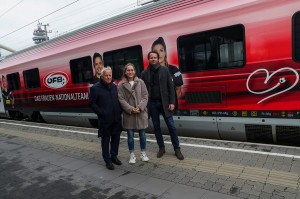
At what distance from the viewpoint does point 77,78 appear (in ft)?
28.2

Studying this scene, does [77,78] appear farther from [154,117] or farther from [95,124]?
[154,117]

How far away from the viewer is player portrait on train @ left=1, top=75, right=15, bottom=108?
40.6 ft

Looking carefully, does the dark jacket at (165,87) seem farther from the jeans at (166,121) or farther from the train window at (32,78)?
the train window at (32,78)

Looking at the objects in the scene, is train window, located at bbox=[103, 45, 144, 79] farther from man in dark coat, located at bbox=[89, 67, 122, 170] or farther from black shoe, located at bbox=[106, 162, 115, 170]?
black shoe, located at bbox=[106, 162, 115, 170]

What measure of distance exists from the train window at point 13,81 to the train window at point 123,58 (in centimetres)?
577

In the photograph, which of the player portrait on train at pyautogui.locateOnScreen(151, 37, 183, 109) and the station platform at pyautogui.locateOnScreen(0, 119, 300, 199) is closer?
the station platform at pyautogui.locateOnScreen(0, 119, 300, 199)

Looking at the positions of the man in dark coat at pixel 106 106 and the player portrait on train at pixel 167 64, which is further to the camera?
the player portrait on train at pixel 167 64

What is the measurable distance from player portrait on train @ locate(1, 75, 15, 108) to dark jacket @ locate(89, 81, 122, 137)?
9.33 m

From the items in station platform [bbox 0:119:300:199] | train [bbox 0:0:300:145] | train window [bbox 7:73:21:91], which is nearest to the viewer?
station platform [bbox 0:119:300:199]

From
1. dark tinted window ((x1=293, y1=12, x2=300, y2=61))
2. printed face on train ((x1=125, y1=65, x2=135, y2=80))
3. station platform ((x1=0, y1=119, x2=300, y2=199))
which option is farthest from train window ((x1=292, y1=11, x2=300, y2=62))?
printed face on train ((x1=125, y1=65, x2=135, y2=80))

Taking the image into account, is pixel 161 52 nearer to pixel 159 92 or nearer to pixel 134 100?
pixel 159 92

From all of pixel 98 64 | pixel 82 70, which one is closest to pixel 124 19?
pixel 98 64

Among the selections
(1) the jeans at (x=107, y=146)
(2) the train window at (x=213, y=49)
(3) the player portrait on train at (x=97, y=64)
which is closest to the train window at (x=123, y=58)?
(3) the player portrait on train at (x=97, y=64)

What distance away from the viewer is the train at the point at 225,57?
184 inches
